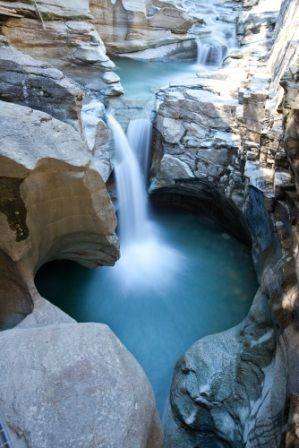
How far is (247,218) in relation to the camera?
6.98 meters

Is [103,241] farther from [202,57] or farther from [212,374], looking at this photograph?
[202,57]

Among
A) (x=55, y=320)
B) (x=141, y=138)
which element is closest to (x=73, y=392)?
(x=55, y=320)

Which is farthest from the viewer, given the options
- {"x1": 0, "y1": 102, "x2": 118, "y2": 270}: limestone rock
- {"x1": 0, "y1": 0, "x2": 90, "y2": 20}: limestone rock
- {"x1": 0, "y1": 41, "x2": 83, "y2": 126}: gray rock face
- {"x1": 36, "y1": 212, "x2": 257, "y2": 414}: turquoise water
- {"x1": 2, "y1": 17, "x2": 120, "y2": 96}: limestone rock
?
{"x1": 2, "y1": 17, "x2": 120, "y2": 96}: limestone rock

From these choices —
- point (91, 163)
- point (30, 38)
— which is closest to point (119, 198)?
point (91, 163)

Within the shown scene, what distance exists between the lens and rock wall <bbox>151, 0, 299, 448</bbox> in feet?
12.9

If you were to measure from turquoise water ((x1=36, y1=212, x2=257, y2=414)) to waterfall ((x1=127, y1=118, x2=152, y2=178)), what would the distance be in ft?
6.84

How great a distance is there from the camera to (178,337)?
613 centimetres

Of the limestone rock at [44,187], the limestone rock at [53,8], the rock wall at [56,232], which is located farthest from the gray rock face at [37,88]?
the limestone rock at [53,8]

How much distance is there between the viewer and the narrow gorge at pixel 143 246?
2.50 m

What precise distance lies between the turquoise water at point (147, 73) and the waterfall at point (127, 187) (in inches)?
86.8

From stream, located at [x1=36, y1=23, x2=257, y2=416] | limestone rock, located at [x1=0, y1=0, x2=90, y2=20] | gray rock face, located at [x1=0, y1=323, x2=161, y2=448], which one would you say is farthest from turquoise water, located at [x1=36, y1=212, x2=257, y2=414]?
limestone rock, located at [x1=0, y1=0, x2=90, y2=20]

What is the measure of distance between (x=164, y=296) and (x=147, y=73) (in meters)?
8.65

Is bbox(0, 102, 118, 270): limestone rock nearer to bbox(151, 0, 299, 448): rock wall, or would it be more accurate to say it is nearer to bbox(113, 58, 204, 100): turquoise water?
bbox(151, 0, 299, 448): rock wall

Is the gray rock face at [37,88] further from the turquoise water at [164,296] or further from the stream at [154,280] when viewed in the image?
the turquoise water at [164,296]
